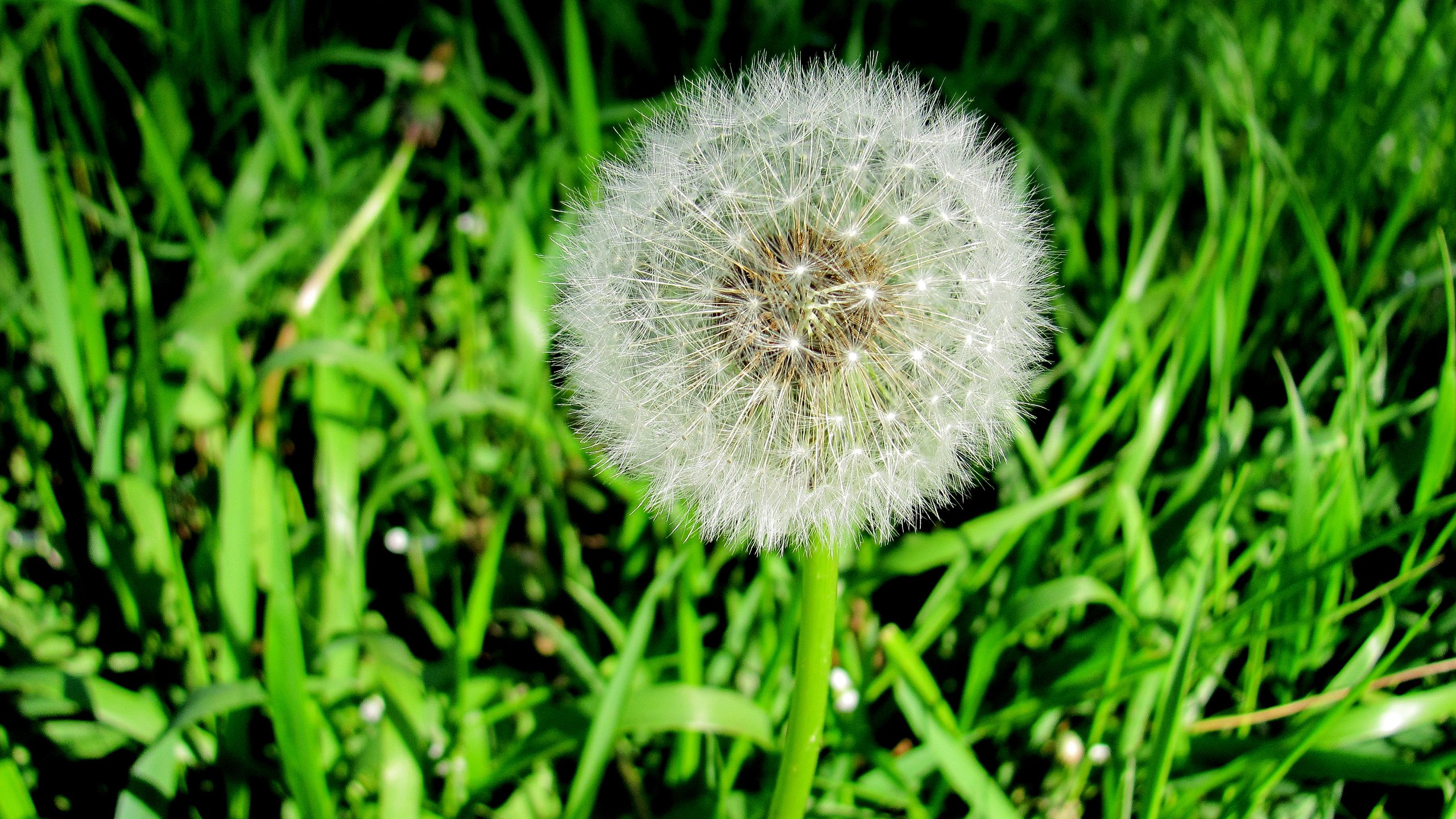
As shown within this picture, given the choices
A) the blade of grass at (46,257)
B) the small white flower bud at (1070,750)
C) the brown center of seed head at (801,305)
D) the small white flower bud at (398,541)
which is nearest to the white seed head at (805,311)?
the brown center of seed head at (801,305)

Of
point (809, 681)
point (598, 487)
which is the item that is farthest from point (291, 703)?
point (598, 487)

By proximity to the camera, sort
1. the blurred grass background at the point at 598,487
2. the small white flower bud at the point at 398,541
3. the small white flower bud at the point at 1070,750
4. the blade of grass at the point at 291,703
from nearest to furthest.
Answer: the blade of grass at the point at 291,703
the blurred grass background at the point at 598,487
the small white flower bud at the point at 1070,750
the small white flower bud at the point at 398,541

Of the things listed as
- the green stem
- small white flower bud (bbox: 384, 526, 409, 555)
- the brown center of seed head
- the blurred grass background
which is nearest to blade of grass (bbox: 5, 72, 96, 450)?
the blurred grass background

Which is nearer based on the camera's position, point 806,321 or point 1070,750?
point 806,321

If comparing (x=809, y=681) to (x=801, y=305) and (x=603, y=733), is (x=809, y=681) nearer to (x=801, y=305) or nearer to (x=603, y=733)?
(x=603, y=733)

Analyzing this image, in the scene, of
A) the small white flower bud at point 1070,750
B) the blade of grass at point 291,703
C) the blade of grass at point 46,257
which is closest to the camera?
the blade of grass at point 291,703

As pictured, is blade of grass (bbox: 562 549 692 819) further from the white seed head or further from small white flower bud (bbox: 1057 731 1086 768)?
small white flower bud (bbox: 1057 731 1086 768)

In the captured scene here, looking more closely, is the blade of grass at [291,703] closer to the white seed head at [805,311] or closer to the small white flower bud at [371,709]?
the small white flower bud at [371,709]
